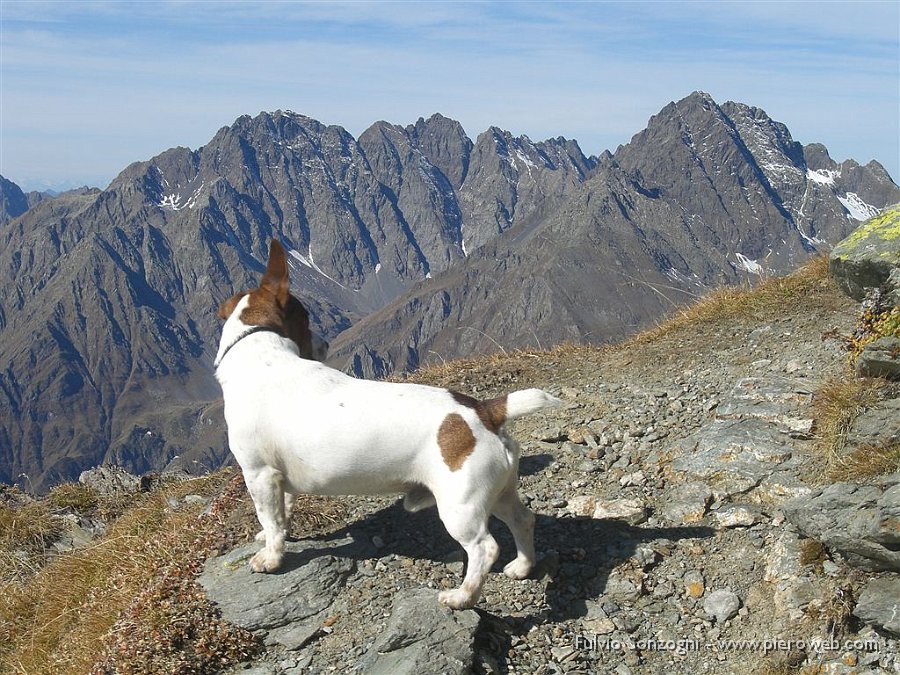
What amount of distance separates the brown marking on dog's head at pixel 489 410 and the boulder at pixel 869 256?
5.41 meters

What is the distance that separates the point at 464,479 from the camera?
611 centimetres

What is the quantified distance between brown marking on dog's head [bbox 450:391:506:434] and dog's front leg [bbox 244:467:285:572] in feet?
6.12

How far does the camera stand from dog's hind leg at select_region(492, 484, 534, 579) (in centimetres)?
681

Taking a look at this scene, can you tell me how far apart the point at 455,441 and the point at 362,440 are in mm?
776

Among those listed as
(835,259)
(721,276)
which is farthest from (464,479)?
(721,276)

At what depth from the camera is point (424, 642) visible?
5.95 metres

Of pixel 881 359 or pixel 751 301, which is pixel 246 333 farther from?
pixel 751 301

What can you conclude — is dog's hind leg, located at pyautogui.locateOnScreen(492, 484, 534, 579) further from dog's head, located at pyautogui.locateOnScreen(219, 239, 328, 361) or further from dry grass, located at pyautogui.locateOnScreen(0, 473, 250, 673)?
dry grass, located at pyautogui.locateOnScreen(0, 473, 250, 673)

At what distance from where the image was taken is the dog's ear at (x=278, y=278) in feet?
24.4

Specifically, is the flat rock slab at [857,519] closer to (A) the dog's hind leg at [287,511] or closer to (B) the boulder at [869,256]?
(B) the boulder at [869,256]

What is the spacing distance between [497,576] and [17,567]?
723 centimetres

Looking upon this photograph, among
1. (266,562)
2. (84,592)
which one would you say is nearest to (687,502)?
(266,562)

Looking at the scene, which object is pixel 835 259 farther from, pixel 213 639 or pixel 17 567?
pixel 17 567

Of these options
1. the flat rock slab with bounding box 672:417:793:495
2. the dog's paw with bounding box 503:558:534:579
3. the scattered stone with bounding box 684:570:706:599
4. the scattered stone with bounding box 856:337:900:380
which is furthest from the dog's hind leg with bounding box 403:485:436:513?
the scattered stone with bounding box 856:337:900:380
